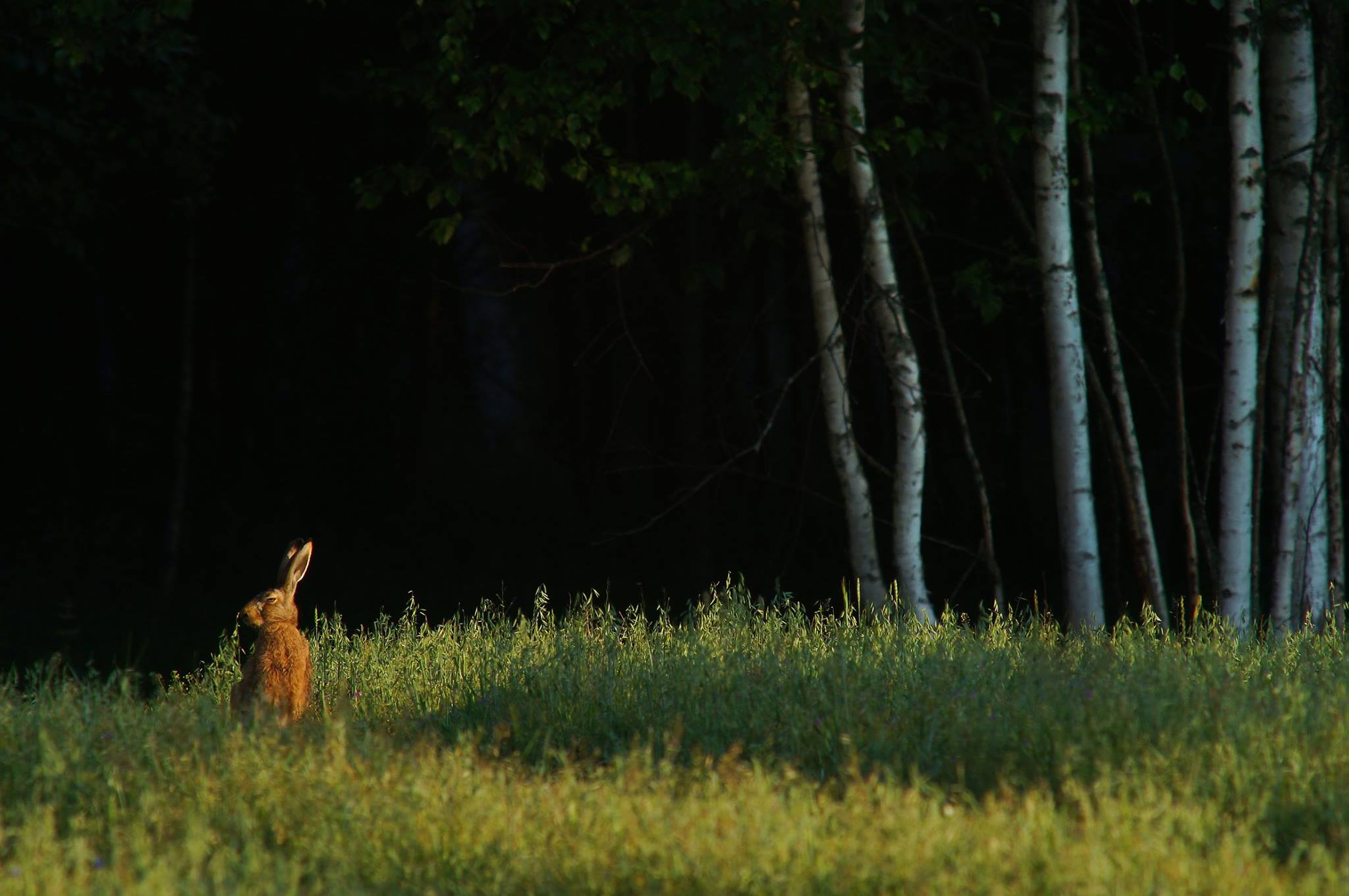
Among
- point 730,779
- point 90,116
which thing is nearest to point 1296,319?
point 730,779

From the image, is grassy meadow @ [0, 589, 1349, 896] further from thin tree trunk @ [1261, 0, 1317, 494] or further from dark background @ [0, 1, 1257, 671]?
dark background @ [0, 1, 1257, 671]

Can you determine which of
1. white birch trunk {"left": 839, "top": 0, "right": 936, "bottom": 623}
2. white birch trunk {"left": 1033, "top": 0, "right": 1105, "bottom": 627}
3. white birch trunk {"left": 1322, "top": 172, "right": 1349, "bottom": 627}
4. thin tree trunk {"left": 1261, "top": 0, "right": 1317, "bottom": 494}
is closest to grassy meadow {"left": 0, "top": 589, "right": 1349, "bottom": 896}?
white birch trunk {"left": 1033, "top": 0, "right": 1105, "bottom": 627}

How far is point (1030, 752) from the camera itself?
5332mm

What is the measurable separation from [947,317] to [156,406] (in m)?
9.63

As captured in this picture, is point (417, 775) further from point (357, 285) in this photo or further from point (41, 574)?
point (357, 285)

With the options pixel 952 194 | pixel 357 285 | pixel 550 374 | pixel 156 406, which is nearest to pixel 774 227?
pixel 952 194

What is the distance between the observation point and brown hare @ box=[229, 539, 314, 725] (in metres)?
6.54

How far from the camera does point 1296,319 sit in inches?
367

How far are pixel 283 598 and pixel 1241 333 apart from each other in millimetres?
6038

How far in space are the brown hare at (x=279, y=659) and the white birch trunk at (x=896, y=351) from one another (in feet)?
14.5

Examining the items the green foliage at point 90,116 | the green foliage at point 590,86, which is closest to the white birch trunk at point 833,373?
the green foliage at point 590,86

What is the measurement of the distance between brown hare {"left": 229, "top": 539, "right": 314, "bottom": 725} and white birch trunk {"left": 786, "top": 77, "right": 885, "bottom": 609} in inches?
172

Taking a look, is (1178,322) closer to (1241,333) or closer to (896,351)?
(1241,333)

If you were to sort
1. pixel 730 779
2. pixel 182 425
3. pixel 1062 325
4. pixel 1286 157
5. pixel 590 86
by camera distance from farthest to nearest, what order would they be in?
pixel 182 425
pixel 590 86
pixel 1286 157
pixel 1062 325
pixel 730 779
